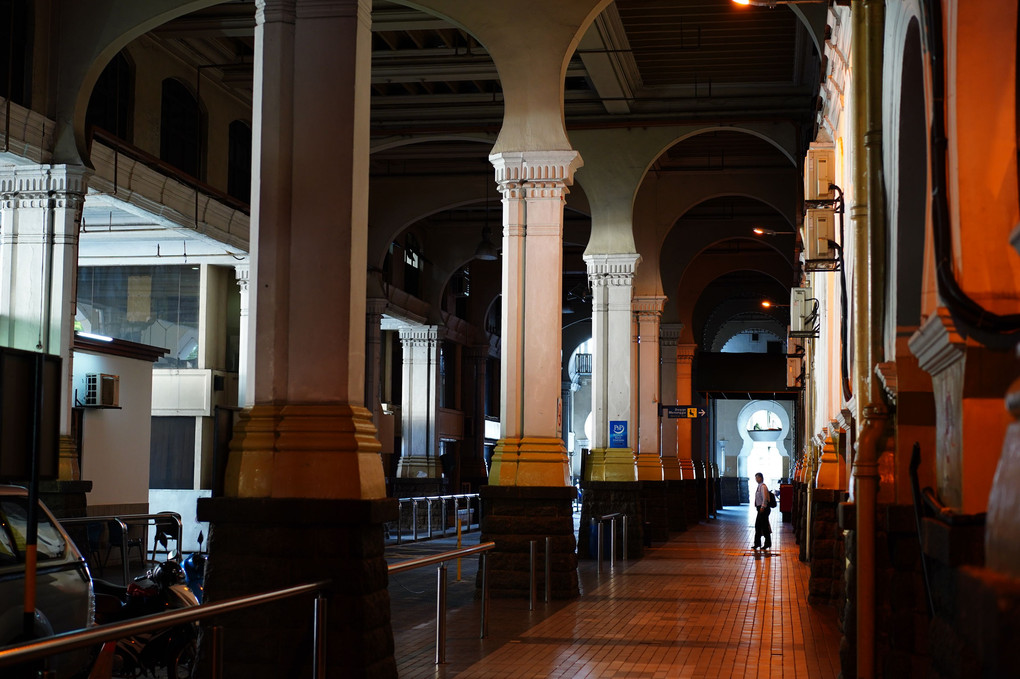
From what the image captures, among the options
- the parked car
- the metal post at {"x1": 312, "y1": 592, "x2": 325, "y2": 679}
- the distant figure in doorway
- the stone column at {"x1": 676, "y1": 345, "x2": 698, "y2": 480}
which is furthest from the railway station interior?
the parked car

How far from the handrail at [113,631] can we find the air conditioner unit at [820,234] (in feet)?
26.5

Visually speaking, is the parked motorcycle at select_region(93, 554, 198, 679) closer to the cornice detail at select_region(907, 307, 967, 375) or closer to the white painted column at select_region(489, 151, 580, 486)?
the cornice detail at select_region(907, 307, 967, 375)

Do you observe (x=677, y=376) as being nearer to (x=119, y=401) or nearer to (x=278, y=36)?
(x=119, y=401)

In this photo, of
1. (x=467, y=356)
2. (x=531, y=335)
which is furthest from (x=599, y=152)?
(x=467, y=356)

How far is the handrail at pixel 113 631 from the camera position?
3867mm

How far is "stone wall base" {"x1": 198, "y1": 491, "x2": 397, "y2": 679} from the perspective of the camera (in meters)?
6.55

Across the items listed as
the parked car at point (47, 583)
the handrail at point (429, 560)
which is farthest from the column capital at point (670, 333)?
the parked car at point (47, 583)

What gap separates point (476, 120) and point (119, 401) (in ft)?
Result: 27.3

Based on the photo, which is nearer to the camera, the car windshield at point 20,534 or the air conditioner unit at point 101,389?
the car windshield at point 20,534

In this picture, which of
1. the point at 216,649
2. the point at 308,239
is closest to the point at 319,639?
the point at 216,649

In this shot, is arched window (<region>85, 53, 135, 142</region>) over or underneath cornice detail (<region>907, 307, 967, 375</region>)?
over

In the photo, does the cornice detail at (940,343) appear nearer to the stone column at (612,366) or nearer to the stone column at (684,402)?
the stone column at (612,366)

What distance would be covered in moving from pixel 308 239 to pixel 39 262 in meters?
9.18

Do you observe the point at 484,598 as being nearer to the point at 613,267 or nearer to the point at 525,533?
the point at 525,533
